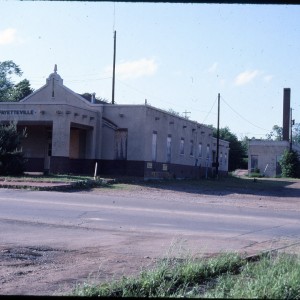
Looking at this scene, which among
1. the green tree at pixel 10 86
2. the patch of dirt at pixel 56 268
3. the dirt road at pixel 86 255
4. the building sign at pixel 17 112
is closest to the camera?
the patch of dirt at pixel 56 268

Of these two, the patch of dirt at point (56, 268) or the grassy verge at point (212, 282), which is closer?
the grassy verge at point (212, 282)

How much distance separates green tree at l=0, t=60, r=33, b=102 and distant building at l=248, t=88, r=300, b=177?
3196cm

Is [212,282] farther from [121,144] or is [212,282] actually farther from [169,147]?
[169,147]

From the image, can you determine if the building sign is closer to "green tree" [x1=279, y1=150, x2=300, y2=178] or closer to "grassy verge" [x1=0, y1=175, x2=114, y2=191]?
"grassy verge" [x1=0, y1=175, x2=114, y2=191]

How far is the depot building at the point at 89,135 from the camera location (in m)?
36.8

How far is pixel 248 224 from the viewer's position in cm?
1692

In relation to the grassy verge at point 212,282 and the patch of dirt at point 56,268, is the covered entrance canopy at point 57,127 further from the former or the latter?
the grassy verge at point 212,282

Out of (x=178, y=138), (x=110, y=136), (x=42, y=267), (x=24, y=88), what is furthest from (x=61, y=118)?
(x=24, y=88)

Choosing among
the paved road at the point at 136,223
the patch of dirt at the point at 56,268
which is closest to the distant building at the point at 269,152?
the paved road at the point at 136,223

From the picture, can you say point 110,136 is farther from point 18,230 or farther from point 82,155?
point 18,230

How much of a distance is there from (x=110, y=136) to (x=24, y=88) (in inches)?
1472

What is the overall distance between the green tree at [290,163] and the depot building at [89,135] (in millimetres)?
33480

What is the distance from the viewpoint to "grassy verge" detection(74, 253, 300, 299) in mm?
6477

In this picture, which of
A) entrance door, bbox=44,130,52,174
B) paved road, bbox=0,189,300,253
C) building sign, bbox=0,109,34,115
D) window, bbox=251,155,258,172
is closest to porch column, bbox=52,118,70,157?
building sign, bbox=0,109,34,115
